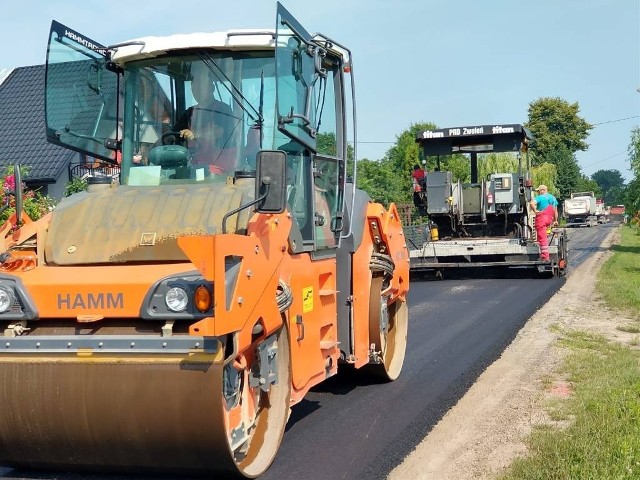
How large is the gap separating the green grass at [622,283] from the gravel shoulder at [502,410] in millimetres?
1011

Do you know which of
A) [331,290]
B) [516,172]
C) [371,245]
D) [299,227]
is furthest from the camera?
[516,172]

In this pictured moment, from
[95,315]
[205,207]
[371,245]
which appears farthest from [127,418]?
[371,245]

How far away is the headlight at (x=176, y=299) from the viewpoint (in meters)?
4.38

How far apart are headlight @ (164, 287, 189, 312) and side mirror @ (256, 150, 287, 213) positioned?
0.69m

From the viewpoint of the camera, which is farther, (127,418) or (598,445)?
(598,445)

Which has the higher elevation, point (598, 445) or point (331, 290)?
point (331, 290)

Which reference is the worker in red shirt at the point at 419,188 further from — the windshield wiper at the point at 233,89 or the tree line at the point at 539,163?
the windshield wiper at the point at 233,89

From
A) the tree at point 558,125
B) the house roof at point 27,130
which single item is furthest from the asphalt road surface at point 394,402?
the tree at point 558,125

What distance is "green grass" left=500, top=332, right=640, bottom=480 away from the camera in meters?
4.80

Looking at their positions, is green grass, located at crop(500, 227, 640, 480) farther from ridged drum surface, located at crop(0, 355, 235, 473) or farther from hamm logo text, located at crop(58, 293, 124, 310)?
hamm logo text, located at crop(58, 293, 124, 310)

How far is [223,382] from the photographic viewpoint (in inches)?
172

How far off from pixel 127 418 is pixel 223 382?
0.50 m

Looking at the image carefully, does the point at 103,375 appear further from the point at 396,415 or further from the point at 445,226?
the point at 445,226

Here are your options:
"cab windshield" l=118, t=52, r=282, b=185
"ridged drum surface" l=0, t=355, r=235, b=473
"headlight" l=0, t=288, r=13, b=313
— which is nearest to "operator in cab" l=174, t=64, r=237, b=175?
"cab windshield" l=118, t=52, r=282, b=185
